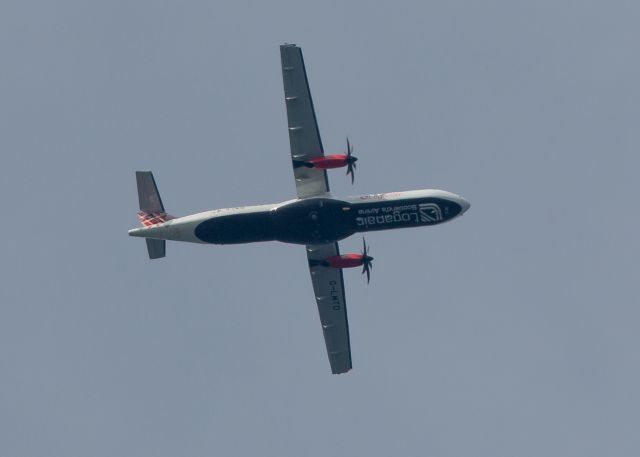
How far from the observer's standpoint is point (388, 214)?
8831cm

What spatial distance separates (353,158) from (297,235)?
21.6ft

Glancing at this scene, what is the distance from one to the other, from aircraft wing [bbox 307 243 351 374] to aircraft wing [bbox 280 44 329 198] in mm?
5313

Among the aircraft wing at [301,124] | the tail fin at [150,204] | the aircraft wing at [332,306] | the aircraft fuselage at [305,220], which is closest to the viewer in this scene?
the aircraft wing at [301,124]

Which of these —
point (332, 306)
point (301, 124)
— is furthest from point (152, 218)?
point (332, 306)

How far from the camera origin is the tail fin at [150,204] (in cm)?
9044

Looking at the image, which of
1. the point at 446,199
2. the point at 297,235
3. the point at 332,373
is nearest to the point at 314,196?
the point at 297,235

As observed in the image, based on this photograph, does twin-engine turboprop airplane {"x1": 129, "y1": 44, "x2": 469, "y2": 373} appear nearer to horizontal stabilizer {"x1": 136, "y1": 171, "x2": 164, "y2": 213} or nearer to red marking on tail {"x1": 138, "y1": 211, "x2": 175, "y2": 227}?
red marking on tail {"x1": 138, "y1": 211, "x2": 175, "y2": 227}

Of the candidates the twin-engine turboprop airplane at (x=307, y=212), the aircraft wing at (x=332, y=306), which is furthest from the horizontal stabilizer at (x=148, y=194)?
the aircraft wing at (x=332, y=306)

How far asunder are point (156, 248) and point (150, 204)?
3150mm

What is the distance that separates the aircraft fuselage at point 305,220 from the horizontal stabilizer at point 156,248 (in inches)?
85.6

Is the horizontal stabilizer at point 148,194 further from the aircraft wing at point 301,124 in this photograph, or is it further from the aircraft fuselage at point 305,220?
the aircraft wing at point 301,124

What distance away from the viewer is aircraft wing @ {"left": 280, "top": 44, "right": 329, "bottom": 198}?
279ft

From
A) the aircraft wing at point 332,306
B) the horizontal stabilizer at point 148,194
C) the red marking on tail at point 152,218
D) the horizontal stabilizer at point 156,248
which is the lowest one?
the aircraft wing at point 332,306

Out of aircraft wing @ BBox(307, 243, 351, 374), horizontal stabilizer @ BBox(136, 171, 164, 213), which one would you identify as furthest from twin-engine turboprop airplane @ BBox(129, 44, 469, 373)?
aircraft wing @ BBox(307, 243, 351, 374)
